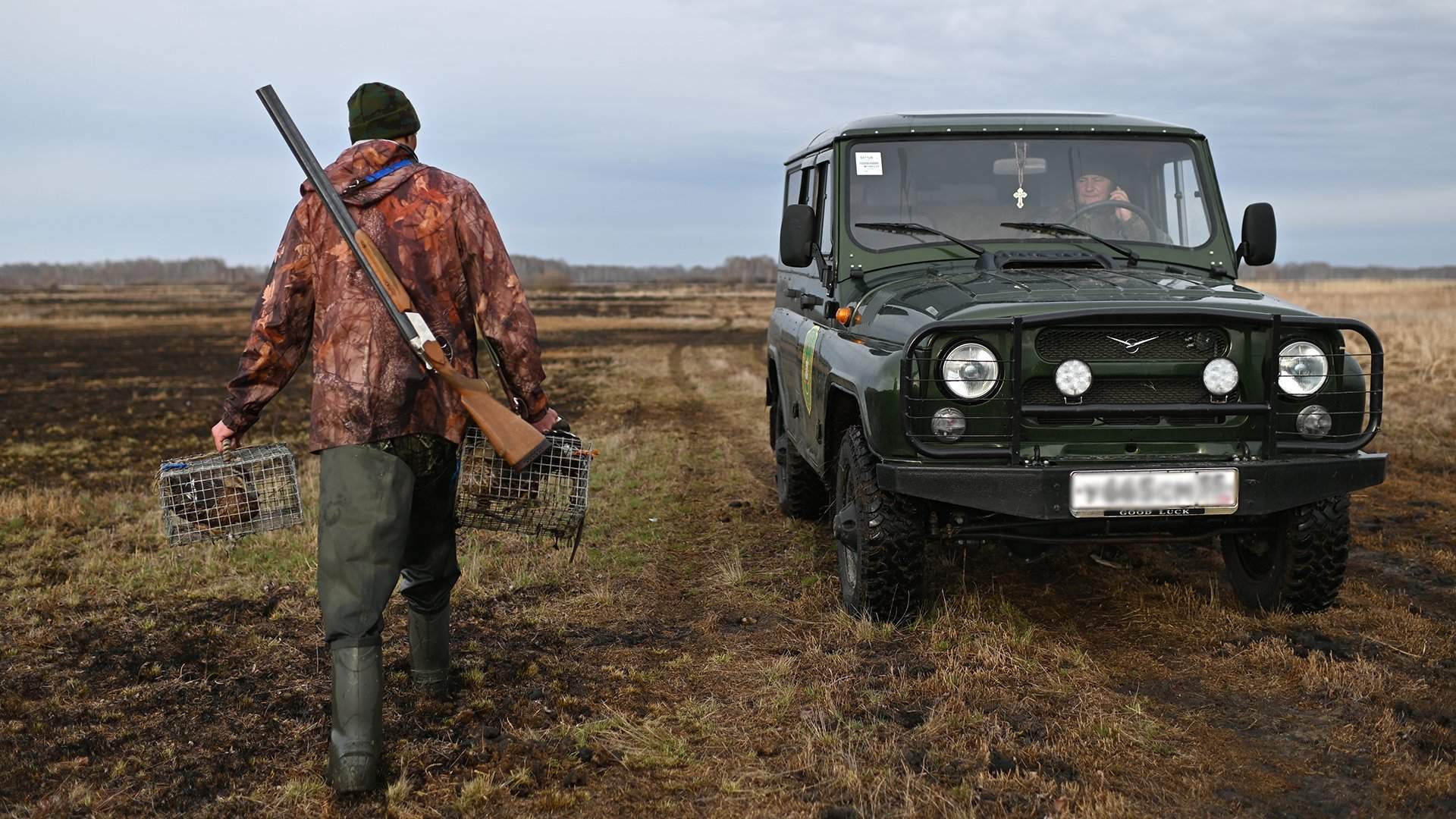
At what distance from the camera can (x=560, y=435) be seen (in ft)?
13.4

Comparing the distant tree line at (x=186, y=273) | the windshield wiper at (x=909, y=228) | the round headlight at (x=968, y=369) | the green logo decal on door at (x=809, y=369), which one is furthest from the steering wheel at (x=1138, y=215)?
the distant tree line at (x=186, y=273)

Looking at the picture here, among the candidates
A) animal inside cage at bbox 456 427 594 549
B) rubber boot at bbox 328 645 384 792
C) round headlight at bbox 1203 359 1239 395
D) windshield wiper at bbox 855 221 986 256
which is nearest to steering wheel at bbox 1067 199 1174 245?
windshield wiper at bbox 855 221 986 256

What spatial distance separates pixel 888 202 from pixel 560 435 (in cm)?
245

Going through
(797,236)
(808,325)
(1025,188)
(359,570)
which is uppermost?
(1025,188)

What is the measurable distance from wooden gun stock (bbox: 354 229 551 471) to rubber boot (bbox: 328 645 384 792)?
72cm

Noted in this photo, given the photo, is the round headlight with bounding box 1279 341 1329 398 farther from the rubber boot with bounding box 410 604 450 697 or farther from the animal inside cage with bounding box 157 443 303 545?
the animal inside cage with bounding box 157 443 303 545

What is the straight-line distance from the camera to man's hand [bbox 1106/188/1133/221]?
5.62m

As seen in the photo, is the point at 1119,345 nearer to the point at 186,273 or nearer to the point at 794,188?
the point at 794,188

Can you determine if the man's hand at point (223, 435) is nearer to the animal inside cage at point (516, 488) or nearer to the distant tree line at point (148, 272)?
the animal inside cage at point (516, 488)

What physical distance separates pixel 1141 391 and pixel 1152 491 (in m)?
0.40

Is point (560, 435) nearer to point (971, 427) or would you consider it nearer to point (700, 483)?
point (971, 427)

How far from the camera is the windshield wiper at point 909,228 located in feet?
17.9

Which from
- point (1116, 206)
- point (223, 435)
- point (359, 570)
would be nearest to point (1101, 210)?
point (1116, 206)

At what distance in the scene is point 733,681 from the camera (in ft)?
14.2
